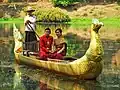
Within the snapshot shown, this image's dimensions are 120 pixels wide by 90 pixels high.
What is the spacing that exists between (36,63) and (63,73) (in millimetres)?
1978

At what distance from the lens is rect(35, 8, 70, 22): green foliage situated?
4584cm

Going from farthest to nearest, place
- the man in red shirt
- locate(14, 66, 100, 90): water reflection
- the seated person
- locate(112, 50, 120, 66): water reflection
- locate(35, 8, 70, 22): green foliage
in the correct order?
locate(35, 8, 70, 22): green foliage < locate(112, 50, 120, 66): water reflection < the man in red shirt < the seated person < locate(14, 66, 100, 90): water reflection

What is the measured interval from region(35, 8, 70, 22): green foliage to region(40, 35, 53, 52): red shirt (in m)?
31.6

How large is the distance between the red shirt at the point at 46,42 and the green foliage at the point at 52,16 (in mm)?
31566

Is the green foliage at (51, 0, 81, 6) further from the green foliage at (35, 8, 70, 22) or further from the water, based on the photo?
the water

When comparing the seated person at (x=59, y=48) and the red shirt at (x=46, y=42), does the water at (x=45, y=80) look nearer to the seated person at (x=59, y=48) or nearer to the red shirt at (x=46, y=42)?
the seated person at (x=59, y=48)

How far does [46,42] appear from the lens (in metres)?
14.0

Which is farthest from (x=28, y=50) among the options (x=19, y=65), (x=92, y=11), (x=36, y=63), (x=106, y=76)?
(x=92, y=11)

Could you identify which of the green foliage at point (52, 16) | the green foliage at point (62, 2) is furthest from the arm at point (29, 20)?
the green foliage at point (62, 2)

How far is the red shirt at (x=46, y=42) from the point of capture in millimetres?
13984

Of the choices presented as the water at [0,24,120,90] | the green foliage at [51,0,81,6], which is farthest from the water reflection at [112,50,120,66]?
the green foliage at [51,0,81,6]

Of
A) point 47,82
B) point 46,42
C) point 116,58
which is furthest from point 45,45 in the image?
point 116,58

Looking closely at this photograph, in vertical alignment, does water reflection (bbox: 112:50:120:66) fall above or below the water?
below

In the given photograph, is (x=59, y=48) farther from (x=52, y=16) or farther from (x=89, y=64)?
(x=52, y=16)
